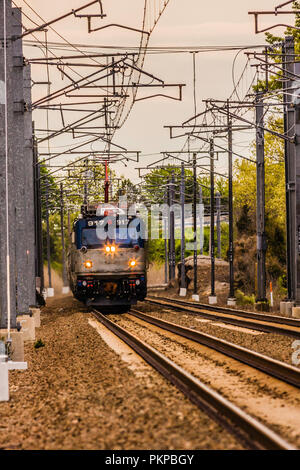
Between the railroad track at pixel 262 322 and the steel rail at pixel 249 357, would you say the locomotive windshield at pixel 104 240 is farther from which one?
the steel rail at pixel 249 357

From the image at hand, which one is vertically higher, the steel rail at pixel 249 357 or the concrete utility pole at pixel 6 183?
the concrete utility pole at pixel 6 183

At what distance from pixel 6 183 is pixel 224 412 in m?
7.50

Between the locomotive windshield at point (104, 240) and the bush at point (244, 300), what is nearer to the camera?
the locomotive windshield at point (104, 240)

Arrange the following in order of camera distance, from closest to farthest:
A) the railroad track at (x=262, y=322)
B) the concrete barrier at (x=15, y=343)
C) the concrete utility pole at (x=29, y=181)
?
the concrete barrier at (x=15, y=343), the railroad track at (x=262, y=322), the concrete utility pole at (x=29, y=181)

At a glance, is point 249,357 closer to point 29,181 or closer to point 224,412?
point 224,412

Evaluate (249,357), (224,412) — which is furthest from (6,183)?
(224,412)

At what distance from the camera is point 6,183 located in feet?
51.0

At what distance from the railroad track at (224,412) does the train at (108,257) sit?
13.6 metres

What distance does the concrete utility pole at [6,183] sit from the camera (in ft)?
51.1

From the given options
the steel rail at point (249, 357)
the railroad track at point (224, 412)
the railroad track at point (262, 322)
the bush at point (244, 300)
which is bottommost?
the bush at point (244, 300)

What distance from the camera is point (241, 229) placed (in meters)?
53.1

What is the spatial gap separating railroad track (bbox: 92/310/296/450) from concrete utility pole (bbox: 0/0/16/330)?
283 cm

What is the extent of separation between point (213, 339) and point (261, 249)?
14046mm

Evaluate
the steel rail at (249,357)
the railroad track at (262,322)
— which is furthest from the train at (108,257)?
the steel rail at (249,357)
